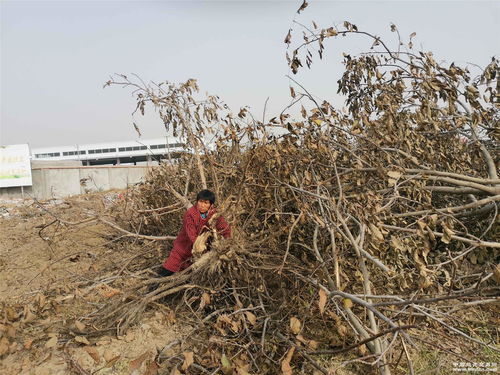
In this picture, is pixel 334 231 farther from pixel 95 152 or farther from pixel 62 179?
pixel 95 152

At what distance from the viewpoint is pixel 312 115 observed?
11.1 feet

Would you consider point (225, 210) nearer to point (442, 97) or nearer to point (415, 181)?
point (415, 181)

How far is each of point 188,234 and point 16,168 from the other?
19186 mm

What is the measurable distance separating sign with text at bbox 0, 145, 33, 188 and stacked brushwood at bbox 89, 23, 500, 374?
57.8ft

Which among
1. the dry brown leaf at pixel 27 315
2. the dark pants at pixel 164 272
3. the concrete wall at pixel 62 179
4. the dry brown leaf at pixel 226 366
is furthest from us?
the concrete wall at pixel 62 179

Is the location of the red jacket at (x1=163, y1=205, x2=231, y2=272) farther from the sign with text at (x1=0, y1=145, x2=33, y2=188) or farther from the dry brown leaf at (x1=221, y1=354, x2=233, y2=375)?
the sign with text at (x1=0, y1=145, x2=33, y2=188)

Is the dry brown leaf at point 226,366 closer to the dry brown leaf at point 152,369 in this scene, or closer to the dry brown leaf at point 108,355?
the dry brown leaf at point 152,369

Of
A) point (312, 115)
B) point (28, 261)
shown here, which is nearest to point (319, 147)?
point (312, 115)

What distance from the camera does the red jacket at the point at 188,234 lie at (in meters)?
3.30

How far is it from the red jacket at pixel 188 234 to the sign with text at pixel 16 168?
1859 cm

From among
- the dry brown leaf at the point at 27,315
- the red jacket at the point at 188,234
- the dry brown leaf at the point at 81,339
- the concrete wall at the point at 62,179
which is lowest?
the dry brown leaf at the point at 81,339

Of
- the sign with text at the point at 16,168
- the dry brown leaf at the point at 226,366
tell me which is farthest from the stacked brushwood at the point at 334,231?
the sign with text at the point at 16,168

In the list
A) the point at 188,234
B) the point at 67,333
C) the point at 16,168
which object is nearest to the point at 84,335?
the point at 67,333

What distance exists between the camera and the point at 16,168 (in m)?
19.2
